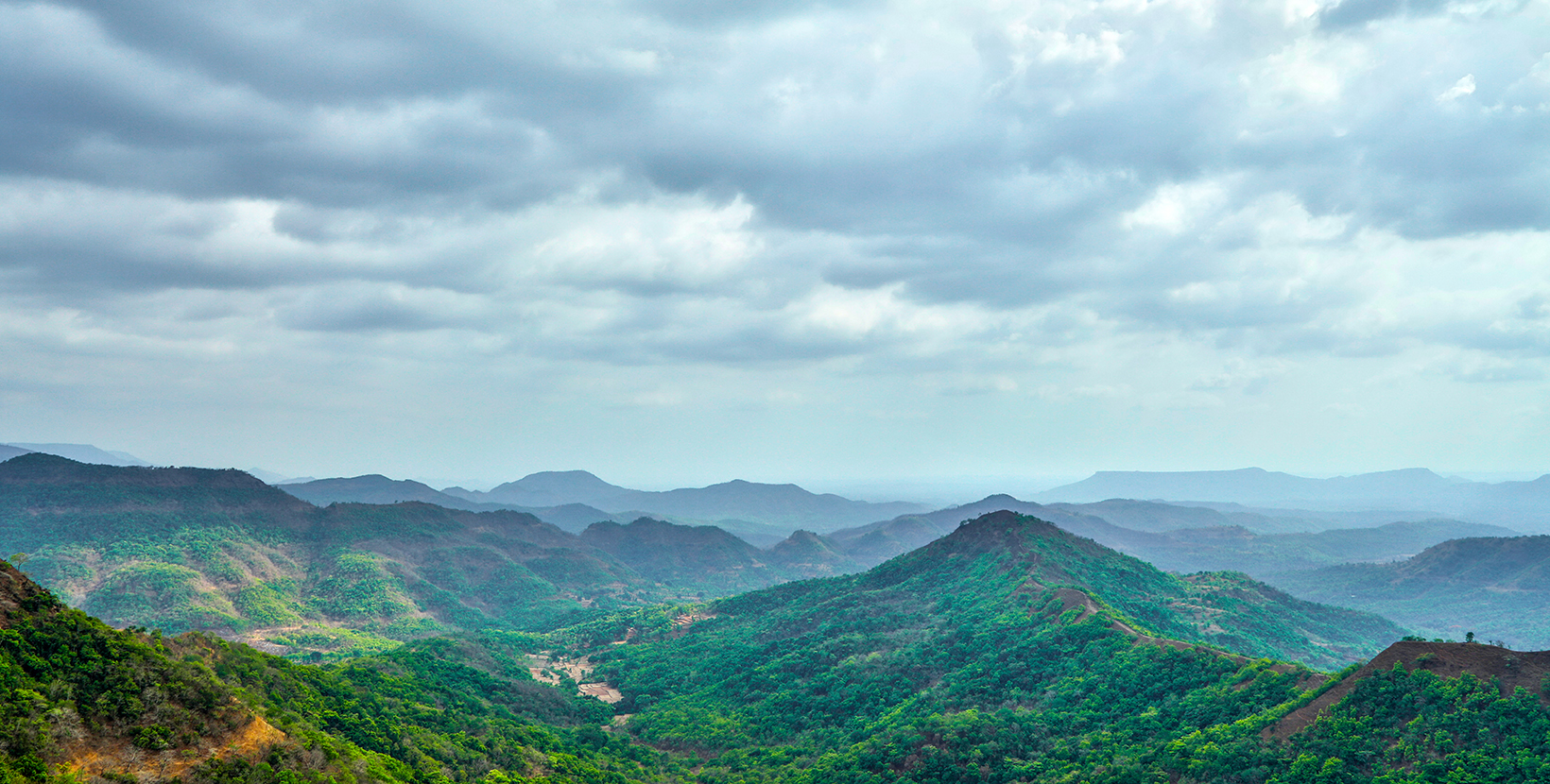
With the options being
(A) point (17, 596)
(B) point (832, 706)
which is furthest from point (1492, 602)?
(A) point (17, 596)

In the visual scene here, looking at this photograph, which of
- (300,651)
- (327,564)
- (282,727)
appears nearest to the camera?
(282,727)

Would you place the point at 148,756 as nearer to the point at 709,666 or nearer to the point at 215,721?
the point at 215,721

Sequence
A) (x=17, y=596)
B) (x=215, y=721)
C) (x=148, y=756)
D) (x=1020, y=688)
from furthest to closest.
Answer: (x=1020, y=688)
(x=215, y=721)
(x=17, y=596)
(x=148, y=756)

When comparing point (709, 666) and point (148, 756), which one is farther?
point (709, 666)

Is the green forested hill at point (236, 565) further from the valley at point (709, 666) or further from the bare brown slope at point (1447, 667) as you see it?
the bare brown slope at point (1447, 667)

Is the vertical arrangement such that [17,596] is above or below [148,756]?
above

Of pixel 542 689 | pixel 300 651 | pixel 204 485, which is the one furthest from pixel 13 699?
pixel 204 485

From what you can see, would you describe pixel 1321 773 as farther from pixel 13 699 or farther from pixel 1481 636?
pixel 1481 636

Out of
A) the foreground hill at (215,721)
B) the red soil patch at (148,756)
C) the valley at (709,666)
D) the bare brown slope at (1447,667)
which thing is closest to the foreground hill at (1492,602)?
the valley at (709,666)
